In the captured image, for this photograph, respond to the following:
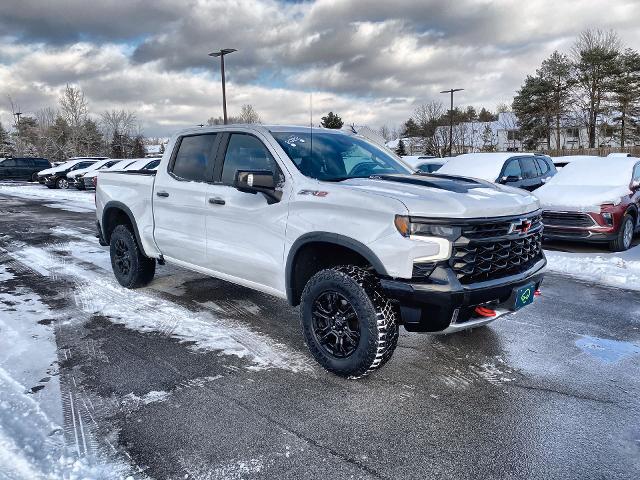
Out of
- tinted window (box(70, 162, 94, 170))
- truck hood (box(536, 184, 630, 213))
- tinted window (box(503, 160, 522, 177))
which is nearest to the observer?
truck hood (box(536, 184, 630, 213))

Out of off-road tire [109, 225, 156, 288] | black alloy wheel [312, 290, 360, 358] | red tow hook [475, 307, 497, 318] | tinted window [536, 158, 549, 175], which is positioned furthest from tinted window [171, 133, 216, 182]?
tinted window [536, 158, 549, 175]

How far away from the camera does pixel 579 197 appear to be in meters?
8.53

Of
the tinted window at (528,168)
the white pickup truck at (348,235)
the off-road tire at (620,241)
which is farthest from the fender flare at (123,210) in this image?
the tinted window at (528,168)

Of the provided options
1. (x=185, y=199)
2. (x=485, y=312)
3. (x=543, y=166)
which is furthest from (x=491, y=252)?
(x=543, y=166)

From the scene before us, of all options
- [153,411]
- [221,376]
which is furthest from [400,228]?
[153,411]

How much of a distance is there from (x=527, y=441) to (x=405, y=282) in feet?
3.76

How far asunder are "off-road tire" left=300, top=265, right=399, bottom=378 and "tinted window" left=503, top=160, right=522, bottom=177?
26.8 ft

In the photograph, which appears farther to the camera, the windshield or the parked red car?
the parked red car

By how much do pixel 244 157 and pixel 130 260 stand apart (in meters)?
2.36

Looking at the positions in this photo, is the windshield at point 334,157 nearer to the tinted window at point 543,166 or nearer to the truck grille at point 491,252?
the truck grille at point 491,252

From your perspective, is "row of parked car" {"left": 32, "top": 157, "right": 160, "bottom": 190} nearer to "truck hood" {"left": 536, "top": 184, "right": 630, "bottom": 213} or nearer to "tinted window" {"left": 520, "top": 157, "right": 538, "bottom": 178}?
"tinted window" {"left": 520, "top": 157, "right": 538, "bottom": 178}

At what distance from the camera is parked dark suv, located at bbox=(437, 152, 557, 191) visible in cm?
1051

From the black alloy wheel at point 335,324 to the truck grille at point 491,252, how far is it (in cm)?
81

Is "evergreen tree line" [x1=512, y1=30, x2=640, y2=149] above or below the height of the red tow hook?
above
